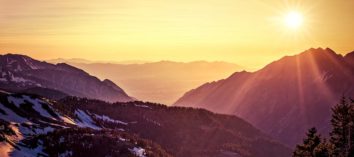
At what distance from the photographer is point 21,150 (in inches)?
6732

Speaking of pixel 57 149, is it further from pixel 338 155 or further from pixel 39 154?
pixel 338 155

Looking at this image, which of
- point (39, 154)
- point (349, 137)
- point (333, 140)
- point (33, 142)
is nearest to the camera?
point (349, 137)

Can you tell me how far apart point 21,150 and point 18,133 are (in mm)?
29353

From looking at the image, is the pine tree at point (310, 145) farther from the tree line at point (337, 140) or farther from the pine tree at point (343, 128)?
the pine tree at point (343, 128)

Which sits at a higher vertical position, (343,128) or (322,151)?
(343,128)

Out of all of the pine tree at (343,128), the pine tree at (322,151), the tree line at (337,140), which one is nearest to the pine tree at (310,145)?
the tree line at (337,140)

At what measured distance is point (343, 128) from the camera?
325 feet

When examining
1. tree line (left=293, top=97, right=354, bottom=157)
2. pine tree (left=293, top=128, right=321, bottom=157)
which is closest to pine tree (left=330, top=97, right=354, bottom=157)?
tree line (left=293, top=97, right=354, bottom=157)

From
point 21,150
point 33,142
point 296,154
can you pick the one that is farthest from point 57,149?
point 296,154

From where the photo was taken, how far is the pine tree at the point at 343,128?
97.6 metres

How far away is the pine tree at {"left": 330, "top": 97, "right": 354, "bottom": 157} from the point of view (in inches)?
3841

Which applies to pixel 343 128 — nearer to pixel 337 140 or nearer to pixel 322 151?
pixel 337 140

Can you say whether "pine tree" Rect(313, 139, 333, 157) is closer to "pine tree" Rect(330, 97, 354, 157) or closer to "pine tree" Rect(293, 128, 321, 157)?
"pine tree" Rect(293, 128, 321, 157)

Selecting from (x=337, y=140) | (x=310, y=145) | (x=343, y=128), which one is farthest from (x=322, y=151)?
(x=337, y=140)
